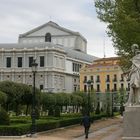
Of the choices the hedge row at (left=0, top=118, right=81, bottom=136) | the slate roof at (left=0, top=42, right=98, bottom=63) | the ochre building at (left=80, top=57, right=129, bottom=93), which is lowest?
the hedge row at (left=0, top=118, right=81, bottom=136)

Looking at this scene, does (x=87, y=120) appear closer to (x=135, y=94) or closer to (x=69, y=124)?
(x=135, y=94)

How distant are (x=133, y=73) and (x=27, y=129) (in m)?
13.0

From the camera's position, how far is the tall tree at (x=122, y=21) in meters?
27.5

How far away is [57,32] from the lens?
17300 centimetres

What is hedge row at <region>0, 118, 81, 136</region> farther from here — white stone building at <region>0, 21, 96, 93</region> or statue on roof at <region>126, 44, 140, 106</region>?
white stone building at <region>0, 21, 96, 93</region>

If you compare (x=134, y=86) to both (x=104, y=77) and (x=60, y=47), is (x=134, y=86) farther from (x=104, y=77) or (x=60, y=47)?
(x=60, y=47)

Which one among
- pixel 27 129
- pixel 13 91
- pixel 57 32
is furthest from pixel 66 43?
pixel 27 129

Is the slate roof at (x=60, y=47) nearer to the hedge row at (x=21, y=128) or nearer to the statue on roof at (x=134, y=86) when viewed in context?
the hedge row at (x=21, y=128)

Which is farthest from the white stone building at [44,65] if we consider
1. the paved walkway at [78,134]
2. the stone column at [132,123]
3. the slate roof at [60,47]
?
the stone column at [132,123]

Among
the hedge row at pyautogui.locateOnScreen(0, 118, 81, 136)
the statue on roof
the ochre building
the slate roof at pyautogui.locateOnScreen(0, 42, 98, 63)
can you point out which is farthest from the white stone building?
the statue on roof

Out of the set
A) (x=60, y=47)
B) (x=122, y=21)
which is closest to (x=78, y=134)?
(x=122, y=21)

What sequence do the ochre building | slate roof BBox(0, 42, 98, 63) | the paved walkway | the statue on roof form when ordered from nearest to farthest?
the statue on roof
the paved walkway
the ochre building
slate roof BBox(0, 42, 98, 63)

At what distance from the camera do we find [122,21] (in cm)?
2819

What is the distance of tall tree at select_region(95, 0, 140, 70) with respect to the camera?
27.5 m
